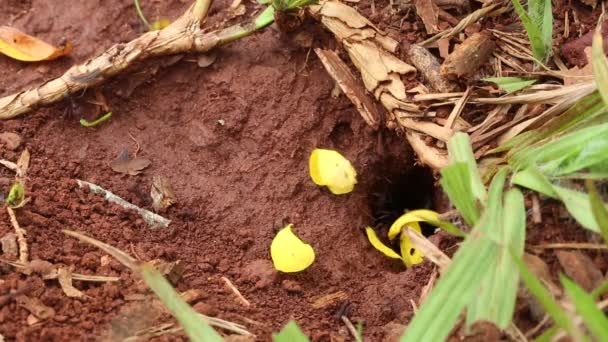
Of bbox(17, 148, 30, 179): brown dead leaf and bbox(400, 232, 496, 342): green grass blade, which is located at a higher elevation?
bbox(17, 148, 30, 179): brown dead leaf

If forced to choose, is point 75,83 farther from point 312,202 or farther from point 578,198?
point 578,198

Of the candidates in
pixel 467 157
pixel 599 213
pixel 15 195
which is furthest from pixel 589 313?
pixel 15 195

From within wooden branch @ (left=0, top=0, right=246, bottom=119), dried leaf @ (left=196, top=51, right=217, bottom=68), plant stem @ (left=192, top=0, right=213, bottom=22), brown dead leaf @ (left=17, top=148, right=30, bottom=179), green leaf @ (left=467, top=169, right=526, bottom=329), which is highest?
plant stem @ (left=192, top=0, right=213, bottom=22)

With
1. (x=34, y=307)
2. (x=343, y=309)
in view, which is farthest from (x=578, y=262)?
(x=34, y=307)

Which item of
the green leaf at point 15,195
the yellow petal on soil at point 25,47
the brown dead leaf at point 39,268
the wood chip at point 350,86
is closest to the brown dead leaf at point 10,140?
the green leaf at point 15,195

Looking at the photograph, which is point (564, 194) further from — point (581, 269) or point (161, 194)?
point (161, 194)

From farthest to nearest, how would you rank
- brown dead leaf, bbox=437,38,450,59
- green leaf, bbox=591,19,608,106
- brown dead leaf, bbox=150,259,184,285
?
brown dead leaf, bbox=437,38,450,59, brown dead leaf, bbox=150,259,184,285, green leaf, bbox=591,19,608,106

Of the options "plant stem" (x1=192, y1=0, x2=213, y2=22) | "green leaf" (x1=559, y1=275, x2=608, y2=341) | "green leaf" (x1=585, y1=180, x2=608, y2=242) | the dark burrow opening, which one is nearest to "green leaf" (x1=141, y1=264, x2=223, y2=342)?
"green leaf" (x1=559, y1=275, x2=608, y2=341)

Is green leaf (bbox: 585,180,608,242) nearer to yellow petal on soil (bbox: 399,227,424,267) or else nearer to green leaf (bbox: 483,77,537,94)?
green leaf (bbox: 483,77,537,94)
